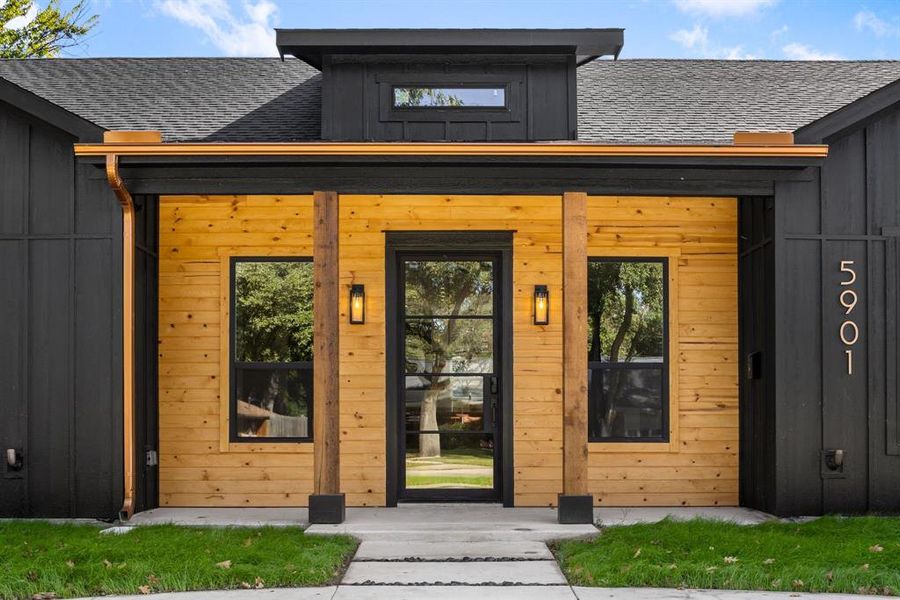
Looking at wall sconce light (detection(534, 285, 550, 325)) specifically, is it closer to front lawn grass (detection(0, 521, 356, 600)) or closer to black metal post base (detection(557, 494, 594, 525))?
black metal post base (detection(557, 494, 594, 525))

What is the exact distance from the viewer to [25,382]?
24.7ft

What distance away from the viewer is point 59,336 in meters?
7.54

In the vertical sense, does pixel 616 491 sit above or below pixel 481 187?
below

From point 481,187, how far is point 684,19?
148 ft

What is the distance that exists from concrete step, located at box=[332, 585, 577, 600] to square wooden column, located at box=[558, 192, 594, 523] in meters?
1.66

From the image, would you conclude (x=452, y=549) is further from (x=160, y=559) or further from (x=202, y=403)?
(x=202, y=403)

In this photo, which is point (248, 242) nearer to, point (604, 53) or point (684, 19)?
point (604, 53)

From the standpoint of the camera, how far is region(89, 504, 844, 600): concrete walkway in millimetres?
5320

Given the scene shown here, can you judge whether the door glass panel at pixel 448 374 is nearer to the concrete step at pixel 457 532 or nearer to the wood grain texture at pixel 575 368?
the concrete step at pixel 457 532

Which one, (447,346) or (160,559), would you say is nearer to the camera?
(160,559)

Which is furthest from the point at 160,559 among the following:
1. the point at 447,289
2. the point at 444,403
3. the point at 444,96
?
the point at 444,96

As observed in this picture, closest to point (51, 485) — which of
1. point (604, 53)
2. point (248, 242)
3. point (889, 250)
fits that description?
point (248, 242)

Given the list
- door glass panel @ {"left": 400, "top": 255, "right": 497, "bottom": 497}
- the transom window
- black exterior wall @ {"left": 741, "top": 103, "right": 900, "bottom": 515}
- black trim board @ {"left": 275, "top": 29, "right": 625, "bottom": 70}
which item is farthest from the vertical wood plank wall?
black trim board @ {"left": 275, "top": 29, "right": 625, "bottom": 70}

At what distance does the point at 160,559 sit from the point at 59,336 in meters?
2.50
